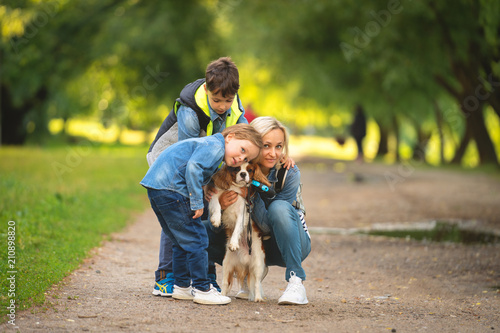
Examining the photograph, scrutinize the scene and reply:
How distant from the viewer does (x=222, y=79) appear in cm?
537

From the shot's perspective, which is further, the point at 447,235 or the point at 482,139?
the point at 482,139

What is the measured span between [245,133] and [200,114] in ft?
1.93

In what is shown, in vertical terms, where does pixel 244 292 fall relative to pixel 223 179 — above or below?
below

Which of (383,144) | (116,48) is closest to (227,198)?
(116,48)

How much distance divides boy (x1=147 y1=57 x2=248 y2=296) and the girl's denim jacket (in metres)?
0.64

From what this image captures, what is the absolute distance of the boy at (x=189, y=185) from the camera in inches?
205

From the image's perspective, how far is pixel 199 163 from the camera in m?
5.09

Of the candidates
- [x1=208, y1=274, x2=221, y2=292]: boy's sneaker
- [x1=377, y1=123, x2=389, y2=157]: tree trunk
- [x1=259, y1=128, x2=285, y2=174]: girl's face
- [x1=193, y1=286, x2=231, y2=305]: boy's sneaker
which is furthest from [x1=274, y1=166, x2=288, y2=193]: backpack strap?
[x1=377, y1=123, x2=389, y2=157]: tree trunk

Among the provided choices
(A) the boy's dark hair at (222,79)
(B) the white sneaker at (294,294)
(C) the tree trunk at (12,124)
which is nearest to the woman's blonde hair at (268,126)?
(A) the boy's dark hair at (222,79)

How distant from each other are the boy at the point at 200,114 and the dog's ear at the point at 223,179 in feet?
1.41

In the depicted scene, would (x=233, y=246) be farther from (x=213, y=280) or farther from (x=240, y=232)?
(x=213, y=280)

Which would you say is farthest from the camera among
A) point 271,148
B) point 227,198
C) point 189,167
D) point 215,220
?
point 271,148

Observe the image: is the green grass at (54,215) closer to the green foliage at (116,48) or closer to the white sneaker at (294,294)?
the white sneaker at (294,294)

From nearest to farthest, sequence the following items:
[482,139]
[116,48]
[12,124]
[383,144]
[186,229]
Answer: [186,229] → [116,48] → [482,139] → [12,124] → [383,144]
